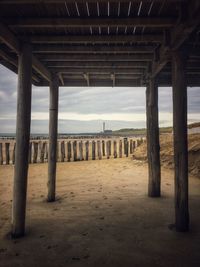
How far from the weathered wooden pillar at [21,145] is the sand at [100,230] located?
416 mm

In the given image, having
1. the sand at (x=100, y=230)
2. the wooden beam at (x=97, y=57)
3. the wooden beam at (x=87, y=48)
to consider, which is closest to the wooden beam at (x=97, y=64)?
the wooden beam at (x=97, y=57)

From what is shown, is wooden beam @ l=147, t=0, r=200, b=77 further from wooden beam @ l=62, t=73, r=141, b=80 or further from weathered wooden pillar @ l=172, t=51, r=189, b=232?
wooden beam @ l=62, t=73, r=141, b=80

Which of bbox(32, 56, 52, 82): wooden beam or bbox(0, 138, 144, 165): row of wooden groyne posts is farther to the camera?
bbox(0, 138, 144, 165): row of wooden groyne posts

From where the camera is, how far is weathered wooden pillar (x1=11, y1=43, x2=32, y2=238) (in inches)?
207

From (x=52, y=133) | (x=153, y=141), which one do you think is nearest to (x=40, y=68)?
(x=52, y=133)

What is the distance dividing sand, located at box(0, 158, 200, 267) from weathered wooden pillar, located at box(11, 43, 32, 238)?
0.42 meters

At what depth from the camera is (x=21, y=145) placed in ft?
17.3

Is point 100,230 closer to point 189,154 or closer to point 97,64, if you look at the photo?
point 97,64

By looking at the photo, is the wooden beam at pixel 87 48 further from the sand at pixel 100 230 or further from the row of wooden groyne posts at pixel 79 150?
the row of wooden groyne posts at pixel 79 150

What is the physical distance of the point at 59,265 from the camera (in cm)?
412

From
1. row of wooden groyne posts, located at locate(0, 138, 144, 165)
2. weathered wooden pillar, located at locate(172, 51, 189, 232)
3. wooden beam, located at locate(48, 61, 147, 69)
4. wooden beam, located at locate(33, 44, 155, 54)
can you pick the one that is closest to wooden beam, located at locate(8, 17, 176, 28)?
weathered wooden pillar, located at locate(172, 51, 189, 232)

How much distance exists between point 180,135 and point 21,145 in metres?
3.42

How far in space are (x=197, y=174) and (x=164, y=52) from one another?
757 centimetres

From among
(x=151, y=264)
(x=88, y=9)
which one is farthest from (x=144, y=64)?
(x=151, y=264)
